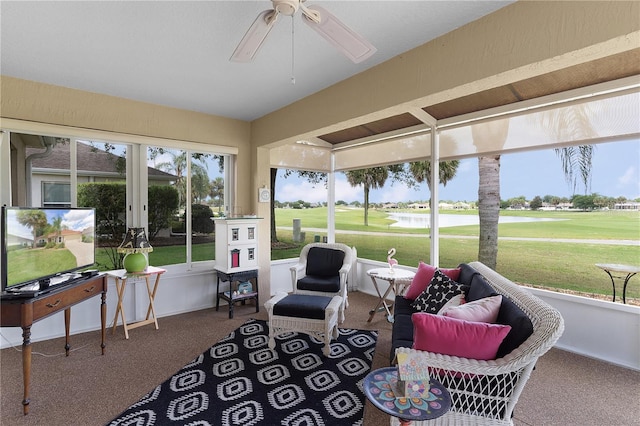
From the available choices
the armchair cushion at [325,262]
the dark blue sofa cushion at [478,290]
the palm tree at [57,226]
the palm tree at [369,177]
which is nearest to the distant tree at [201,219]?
the armchair cushion at [325,262]

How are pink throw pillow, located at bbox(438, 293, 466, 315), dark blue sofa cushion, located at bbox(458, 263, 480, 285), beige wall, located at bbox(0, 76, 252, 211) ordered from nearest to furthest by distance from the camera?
1. pink throw pillow, located at bbox(438, 293, 466, 315)
2. dark blue sofa cushion, located at bbox(458, 263, 480, 285)
3. beige wall, located at bbox(0, 76, 252, 211)

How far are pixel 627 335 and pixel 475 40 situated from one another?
3012mm

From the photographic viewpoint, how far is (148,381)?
2479 mm

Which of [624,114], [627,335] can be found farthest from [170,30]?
[627,335]

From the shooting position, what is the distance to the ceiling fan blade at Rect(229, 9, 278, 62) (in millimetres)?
1541

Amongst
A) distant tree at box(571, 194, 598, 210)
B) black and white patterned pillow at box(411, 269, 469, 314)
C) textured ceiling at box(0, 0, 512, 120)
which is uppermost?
textured ceiling at box(0, 0, 512, 120)

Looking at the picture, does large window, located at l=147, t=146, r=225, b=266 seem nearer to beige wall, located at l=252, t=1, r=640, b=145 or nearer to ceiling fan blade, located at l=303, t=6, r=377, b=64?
beige wall, located at l=252, t=1, r=640, b=145

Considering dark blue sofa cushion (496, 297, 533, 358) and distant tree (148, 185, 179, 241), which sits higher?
distant tree (148, 185, 179, 241)

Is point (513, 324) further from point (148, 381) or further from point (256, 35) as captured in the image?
point (148, 381)

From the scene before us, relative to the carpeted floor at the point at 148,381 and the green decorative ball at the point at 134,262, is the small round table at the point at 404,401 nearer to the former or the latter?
the carpeted floor at the point at 148,381

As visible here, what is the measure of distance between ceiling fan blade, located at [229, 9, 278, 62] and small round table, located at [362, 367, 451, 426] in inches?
76.1

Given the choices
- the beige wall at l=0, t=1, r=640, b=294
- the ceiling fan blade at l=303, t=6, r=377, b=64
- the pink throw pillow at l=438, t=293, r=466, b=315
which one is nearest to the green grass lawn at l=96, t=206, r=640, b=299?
the beige wall at l=0, t=1, r=640, b=294

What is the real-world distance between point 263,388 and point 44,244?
2.24 m

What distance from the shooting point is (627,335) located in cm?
275
